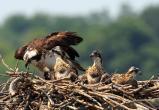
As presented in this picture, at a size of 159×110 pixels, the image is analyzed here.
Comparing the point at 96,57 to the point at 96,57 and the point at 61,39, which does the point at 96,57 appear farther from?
the point at 61,39

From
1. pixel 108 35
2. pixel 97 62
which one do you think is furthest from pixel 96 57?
pixel 108 35

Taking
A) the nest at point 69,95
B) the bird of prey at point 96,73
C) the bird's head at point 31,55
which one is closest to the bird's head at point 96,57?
the bird of prey at point 96,73

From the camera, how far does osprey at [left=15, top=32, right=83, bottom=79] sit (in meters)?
12.4

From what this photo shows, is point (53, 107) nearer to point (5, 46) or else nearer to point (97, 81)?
point (97, 81)

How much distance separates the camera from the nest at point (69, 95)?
1048cm

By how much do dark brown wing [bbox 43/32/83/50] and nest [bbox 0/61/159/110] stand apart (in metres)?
1.38

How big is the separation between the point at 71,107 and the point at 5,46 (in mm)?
60586

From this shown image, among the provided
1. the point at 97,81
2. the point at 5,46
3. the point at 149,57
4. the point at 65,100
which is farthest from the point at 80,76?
the point at 5,46

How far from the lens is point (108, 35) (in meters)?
72.8

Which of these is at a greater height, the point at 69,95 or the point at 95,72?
the point at 95,72

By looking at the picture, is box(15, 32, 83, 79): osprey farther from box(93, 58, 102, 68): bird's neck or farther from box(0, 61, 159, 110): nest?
box(0, 61, 159, 110): nest

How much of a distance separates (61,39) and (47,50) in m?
0.25

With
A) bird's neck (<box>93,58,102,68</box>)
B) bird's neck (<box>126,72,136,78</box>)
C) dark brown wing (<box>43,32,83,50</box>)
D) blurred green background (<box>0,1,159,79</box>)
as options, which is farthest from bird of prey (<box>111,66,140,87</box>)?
blurred green background (<box>0,1,159,79</box>)

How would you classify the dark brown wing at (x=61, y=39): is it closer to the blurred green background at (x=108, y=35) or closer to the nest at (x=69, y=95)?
the nest at (x=69, y=95)
